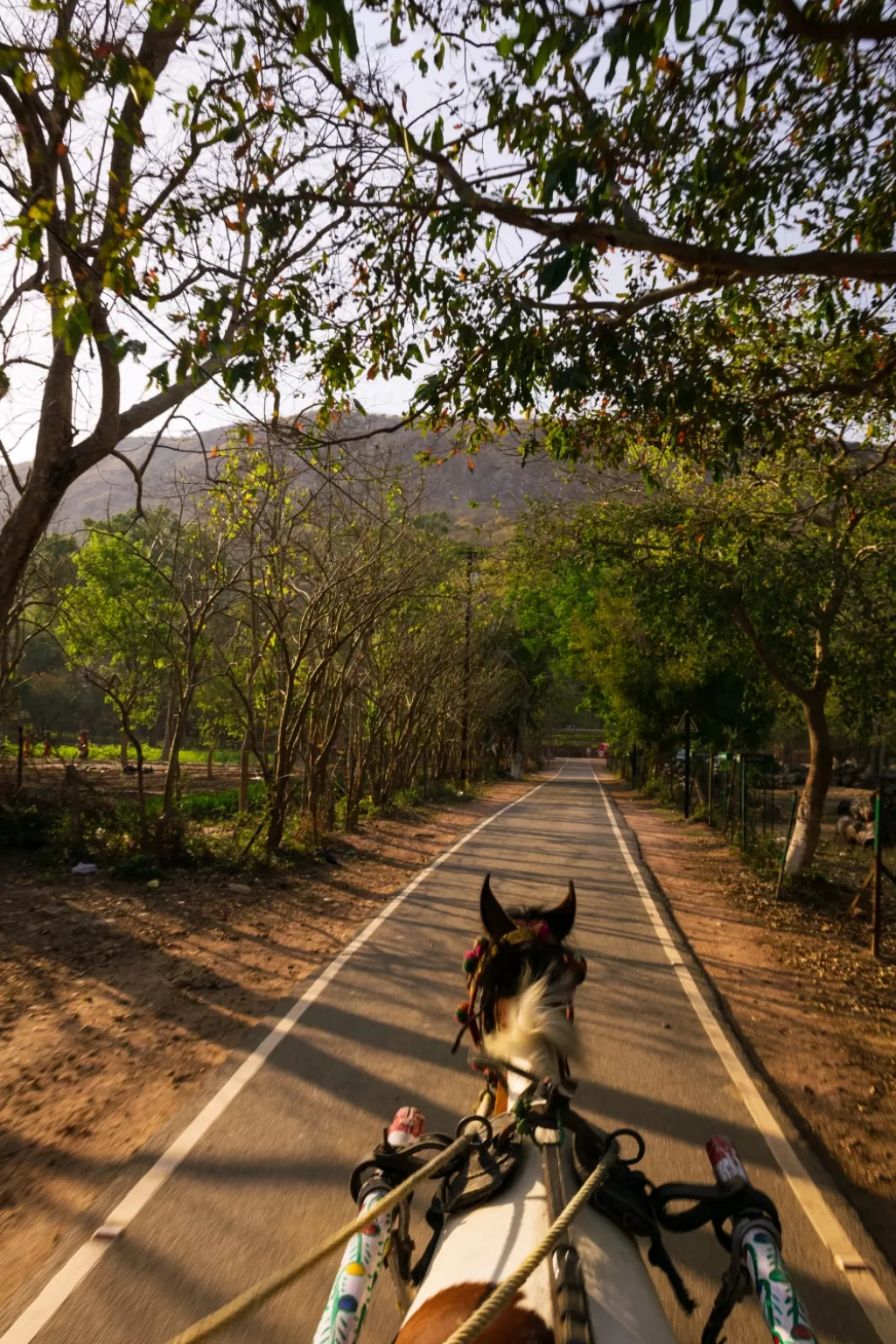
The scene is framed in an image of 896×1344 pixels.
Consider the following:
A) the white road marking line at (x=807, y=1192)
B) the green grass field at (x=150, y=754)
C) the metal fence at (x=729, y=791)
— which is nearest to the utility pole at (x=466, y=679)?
the metal fence at (x=729, y=791)

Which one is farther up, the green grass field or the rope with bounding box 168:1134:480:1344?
the rope with bounding box 168:1134:480:1344

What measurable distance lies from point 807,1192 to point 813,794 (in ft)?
31.6

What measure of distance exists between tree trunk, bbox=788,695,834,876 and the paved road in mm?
4572

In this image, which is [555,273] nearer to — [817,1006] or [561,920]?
[561,920]

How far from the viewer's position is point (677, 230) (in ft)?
22.0

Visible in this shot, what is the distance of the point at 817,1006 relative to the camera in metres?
7.82

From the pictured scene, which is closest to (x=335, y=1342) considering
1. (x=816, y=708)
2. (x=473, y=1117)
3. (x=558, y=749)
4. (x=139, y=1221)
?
(x=473, y=1117)

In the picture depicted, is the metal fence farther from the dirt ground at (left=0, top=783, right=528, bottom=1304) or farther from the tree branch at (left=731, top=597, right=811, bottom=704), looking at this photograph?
the dirt ground at (left=0, top=783, right=528, bottom=1304)

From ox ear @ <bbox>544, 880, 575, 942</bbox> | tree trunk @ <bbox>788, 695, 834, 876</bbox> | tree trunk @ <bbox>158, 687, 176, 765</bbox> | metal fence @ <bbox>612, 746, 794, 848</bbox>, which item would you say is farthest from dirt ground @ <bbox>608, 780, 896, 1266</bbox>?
tree trunk @ <bbox>158, 687, 176, 765</bbox>

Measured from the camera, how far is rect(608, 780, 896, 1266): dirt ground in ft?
16.1

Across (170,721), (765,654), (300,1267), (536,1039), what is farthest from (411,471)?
(170,721)

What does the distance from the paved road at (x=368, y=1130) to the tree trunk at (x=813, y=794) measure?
4572 mm

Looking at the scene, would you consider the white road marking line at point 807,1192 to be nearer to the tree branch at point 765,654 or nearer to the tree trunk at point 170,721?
the tree branch at point 765,654

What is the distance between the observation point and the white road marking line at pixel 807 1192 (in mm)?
3352
